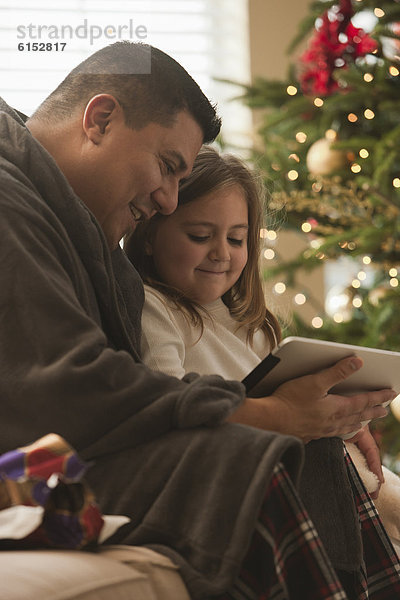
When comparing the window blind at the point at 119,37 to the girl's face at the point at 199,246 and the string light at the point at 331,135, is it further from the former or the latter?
the girl's face at the point at 199,246

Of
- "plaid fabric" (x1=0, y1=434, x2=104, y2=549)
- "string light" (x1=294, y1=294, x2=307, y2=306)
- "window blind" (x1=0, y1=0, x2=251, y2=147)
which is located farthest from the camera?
"string light" (x1=294, y1=294, x2=307, y2=306)

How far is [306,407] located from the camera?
123 cm

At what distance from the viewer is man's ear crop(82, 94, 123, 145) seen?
1.40 metres

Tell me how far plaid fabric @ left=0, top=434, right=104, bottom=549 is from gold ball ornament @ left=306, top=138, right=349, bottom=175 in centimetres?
181

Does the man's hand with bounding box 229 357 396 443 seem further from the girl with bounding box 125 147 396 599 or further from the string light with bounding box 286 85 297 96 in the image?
the string light with bounding box 286 85 297 96

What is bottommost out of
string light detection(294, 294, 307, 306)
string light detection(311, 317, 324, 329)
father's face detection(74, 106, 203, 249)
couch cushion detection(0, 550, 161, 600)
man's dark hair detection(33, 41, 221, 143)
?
string light detection(311, 317, 324, 329)

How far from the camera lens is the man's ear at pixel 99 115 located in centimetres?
140

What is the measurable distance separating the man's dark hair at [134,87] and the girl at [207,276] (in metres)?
0.22

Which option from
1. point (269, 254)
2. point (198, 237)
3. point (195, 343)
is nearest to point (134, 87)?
point (198, 237)

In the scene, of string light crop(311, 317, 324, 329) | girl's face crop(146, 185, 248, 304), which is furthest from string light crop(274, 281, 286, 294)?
girl's face crop(146, 185, 248, 304)

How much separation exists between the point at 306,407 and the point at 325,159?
1.42 meters

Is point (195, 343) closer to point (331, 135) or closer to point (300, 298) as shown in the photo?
point (331, 135)

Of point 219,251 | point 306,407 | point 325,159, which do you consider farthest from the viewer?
point 325,159

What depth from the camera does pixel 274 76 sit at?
3.36 metres
